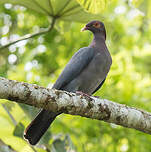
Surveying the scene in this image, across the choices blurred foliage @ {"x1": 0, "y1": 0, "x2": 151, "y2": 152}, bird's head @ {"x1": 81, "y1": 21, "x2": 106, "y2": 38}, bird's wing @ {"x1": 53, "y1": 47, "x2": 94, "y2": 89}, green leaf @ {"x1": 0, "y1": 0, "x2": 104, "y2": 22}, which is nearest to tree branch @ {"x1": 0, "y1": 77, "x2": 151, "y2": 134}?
blurred foliage @ {"x1": 0, "y1": 0, "x2": 151, "y2": 152}

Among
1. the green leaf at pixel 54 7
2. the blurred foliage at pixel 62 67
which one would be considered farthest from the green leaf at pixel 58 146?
the green leaf at pixel 54 7

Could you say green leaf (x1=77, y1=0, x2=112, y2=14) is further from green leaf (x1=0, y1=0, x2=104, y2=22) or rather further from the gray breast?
the gray breast

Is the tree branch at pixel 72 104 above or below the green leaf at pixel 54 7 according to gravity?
below

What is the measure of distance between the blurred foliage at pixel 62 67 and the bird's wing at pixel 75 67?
290 mm

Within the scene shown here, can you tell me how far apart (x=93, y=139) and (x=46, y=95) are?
7.27 ft

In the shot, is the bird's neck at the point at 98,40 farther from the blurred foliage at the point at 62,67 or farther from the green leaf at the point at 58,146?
the green leaf at the point at 58,146

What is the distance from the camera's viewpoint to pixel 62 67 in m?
4.90

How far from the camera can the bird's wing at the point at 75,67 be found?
3336mm

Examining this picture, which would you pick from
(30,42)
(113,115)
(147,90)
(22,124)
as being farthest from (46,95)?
(30,42)

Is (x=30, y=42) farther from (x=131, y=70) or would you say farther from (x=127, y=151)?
(x=127, y=151)

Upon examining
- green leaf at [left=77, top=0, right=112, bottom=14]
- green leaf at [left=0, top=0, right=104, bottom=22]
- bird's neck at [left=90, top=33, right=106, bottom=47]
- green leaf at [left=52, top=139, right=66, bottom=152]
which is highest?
green leaf at [left=77, top=0, right=112, bottom=14]

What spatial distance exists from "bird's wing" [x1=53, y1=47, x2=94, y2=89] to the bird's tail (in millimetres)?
310

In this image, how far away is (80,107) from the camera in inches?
96.1

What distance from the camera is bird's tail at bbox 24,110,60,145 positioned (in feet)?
9.88
